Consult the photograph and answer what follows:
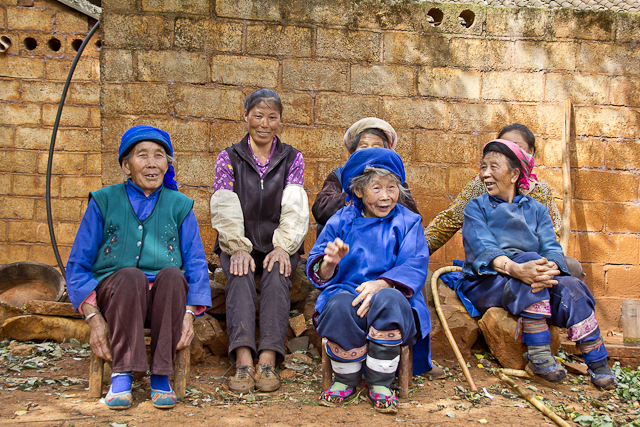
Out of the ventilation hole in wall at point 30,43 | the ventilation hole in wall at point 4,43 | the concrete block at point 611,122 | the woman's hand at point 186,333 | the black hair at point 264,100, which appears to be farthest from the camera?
the ventilation hole in wall at point 30,43

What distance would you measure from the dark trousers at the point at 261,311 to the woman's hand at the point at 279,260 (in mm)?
27

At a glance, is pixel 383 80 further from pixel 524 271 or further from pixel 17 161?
pixel 17 161

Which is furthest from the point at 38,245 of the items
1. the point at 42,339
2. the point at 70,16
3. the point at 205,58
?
the point at 205,58

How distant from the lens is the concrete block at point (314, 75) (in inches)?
183

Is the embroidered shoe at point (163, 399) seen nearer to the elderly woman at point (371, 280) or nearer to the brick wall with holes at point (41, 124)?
the elderly woman at point (371, 280)

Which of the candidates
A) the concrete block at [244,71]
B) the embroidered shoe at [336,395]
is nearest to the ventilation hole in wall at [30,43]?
the concrete block at [244,71]

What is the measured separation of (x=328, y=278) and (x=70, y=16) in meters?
6.30

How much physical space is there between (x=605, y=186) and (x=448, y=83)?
1840 mm

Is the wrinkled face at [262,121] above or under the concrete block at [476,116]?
under

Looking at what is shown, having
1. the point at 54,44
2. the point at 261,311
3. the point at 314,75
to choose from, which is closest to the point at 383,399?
the point at 261,311

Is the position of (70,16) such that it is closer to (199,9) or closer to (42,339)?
(199,9)

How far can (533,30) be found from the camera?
4.82m

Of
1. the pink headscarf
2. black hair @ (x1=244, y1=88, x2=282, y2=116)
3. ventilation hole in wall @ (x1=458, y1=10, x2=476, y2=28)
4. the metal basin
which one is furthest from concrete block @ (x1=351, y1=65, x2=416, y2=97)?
the metal basin

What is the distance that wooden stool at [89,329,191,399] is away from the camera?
2.74 meters
